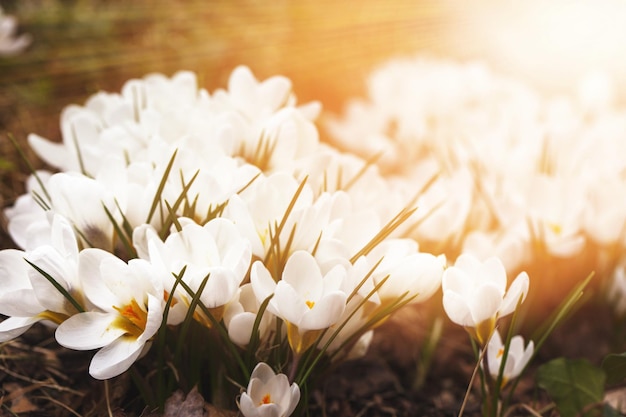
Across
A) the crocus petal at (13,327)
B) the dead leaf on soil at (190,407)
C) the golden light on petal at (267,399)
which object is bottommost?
the dead leaf on soil at (190,407)

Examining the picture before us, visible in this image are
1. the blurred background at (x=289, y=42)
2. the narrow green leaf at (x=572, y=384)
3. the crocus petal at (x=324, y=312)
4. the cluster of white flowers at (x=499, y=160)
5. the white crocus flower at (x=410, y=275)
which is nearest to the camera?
the crocus petal at (x=324, y=312)

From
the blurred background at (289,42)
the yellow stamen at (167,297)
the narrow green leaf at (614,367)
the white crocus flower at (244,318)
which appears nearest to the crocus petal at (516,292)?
the narrow green leaf at (614,367)

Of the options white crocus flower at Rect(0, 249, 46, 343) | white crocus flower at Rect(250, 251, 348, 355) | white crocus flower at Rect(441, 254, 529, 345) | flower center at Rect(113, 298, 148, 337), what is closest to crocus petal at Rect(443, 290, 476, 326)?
white crocus flower at Rect(441, 254, 529, 345)

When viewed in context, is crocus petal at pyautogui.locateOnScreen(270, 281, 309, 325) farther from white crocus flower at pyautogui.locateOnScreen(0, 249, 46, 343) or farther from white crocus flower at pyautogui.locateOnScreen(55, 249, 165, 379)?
white crocus flower at pyautogui.locateOnScreen(0, 249, 46, 343)

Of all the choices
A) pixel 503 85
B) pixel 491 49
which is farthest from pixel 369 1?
pixel 503 85

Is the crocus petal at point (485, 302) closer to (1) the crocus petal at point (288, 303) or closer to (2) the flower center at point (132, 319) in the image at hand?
(1) the crocus petal at point (288, 303)

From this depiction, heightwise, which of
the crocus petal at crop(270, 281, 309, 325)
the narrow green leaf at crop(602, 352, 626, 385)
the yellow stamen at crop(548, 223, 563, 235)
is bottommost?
the narrow green leaf at crop(602, 352, 626, 385)

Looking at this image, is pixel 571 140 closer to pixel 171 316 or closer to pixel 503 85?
pixel 503 85

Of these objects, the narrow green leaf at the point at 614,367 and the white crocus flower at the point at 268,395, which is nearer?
the white crocus flower at the point at 268,395

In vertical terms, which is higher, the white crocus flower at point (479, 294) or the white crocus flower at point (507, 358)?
the white crocus flower at point (479, 294)

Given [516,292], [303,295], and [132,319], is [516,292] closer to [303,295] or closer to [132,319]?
[303,295]
